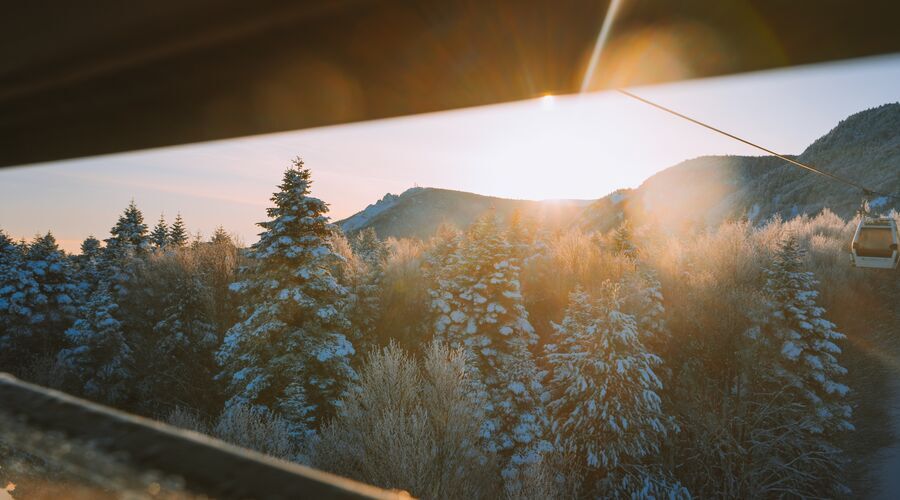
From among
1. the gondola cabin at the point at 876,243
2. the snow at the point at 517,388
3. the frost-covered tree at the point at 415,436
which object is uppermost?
the gondola cabin at the point at 876,243

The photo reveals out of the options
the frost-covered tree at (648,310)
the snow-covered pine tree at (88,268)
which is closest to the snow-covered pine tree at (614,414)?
the frost-covered tree at (648,310)

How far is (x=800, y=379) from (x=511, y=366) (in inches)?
499

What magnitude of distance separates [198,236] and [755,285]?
3538 cm

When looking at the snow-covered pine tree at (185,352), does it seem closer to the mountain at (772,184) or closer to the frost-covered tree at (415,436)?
the frost-covered tree at (415,436)

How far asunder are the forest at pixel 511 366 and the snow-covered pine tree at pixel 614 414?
0.08 metres

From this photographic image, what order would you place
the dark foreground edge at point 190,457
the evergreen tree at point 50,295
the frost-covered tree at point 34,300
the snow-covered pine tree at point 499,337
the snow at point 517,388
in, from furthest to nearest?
the evergreen tree at point 50,295
the frost-covered tree at point 34,300
the snow at point 517,388
the snow-covered pine tree at point 499,337
the dark foreground edge at point 190,457

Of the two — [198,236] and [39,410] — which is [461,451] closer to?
[39,410]

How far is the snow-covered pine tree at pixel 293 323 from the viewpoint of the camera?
16.3 metres

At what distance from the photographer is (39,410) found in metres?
0.75

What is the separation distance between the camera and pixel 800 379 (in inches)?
709

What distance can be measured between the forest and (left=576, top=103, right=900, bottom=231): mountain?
1490 cm

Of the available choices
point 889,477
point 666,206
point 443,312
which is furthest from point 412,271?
point 666,206

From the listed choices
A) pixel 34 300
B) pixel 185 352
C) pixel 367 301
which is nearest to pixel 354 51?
pixel 367 301

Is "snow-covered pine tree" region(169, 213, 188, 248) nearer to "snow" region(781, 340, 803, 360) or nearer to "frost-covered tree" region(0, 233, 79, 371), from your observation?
"frost-covered tree" region(0, 233, 79, 371)
